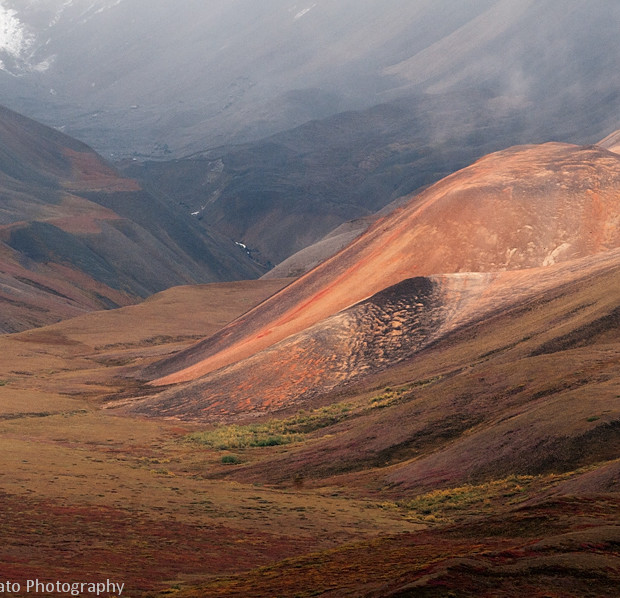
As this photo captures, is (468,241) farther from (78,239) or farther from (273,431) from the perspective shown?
(78,239)

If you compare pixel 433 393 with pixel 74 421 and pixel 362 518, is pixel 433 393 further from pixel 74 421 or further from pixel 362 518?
pixel 74 421

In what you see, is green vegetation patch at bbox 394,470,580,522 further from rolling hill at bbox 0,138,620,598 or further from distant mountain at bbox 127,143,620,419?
distant mountain at bbox 127,143,620,419

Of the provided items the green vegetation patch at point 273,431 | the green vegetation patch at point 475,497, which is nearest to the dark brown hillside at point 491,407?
the green vegetation patch at point 475,497

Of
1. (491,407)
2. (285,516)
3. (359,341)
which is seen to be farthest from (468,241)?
(285,516)

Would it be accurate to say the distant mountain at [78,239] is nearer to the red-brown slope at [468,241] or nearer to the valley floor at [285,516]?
the red-brown slope at [468,241]

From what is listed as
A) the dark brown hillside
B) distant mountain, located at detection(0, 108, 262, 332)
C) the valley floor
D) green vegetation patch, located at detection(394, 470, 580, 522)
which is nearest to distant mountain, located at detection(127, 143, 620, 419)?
the dark brown hillside
